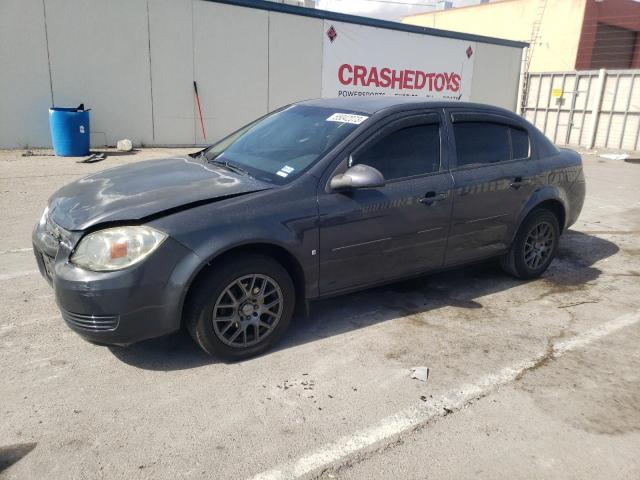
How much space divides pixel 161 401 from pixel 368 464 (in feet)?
3.98

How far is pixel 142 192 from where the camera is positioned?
3.39 meters

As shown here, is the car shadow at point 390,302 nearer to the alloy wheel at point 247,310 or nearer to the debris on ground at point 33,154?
the alloy wheel at point 247,310

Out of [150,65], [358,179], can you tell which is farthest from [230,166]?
[150,65]

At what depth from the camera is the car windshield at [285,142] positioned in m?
3.73

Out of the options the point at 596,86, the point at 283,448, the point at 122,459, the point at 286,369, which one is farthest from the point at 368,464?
the point at 596,86

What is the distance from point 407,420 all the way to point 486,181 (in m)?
2.33

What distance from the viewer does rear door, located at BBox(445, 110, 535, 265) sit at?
430 cm

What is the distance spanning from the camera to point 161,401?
2.95m

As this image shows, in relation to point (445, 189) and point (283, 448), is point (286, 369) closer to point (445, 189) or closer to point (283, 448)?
point (283, 448)

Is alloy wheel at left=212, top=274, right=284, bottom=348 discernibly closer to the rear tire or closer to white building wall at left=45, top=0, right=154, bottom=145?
the rear tire

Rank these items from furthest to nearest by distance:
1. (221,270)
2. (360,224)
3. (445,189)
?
(445,189) < (360,224) < (221,270)

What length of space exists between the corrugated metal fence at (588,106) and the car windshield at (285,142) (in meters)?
15.5

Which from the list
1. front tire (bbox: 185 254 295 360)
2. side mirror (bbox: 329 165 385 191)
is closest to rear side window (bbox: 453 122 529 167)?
side mirror (bbox: 329 165 385 191)

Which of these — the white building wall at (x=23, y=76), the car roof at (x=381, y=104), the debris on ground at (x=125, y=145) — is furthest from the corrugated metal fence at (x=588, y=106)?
the white building wall at (x=23, y=76)
